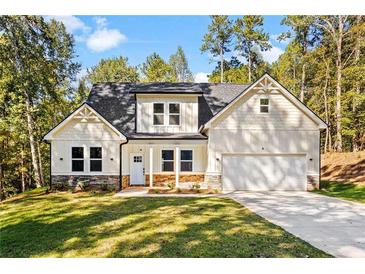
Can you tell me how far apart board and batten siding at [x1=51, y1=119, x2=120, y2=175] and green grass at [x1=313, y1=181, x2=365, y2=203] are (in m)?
10.7

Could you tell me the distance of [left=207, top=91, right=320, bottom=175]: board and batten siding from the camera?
1425cm

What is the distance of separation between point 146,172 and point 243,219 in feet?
28.3

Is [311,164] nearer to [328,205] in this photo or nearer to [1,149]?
[328,205]

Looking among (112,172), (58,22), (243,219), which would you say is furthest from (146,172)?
(58,22)

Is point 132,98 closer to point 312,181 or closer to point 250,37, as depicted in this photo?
point 312,181

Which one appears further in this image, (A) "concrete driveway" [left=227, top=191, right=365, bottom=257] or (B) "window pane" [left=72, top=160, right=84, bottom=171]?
(B) "window pane" [left=72, top=160, right=84, bottom=171]

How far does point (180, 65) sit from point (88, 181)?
82.9 feet

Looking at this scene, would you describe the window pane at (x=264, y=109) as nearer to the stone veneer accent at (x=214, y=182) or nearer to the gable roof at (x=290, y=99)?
the gable roof at (x=290, y=99)

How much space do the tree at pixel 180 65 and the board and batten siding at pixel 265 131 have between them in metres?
22.5

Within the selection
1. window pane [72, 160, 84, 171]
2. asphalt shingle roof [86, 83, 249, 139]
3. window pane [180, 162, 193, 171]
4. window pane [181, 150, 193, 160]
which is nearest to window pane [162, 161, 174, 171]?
window pane [180, 162, 193, 171]

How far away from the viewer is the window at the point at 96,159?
47.7 ft

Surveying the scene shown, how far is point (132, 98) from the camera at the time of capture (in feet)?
58.8

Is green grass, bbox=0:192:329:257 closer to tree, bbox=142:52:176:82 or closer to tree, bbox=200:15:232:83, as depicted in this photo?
tree, bbox=200:15:232:83
